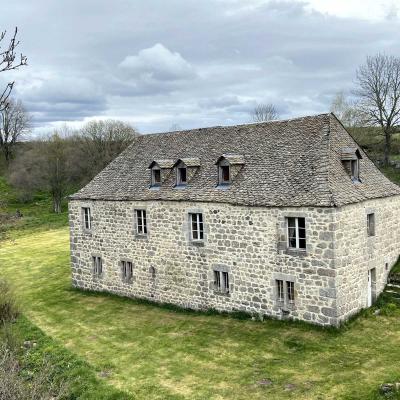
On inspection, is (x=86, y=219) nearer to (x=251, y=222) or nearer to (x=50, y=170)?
(x=251, y=222)

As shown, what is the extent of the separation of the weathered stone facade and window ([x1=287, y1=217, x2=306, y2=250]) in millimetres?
245

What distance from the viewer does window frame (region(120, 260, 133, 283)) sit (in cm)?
2455

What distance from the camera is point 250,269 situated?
19703mm

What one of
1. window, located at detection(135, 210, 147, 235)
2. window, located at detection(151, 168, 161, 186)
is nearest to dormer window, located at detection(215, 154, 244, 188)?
window, located at detection(151, 168, 161, 186)

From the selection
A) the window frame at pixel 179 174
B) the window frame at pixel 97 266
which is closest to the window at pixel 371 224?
the window frame at pixel 179 174

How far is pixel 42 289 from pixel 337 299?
1792 centimetres

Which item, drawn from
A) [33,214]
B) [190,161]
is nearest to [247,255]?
[190,161]

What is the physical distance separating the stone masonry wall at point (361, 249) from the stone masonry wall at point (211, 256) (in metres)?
0.57

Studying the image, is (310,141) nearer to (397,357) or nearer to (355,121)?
(397,357)

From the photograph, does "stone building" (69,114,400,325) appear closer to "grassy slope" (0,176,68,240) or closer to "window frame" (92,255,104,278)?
"window frame" (92,255,104,278)

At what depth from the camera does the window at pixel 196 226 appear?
2136 centimetres

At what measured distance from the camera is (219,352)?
17062mm

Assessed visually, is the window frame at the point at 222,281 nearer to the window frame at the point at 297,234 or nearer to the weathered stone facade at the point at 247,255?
the weathered stone facade at the point at 247,255

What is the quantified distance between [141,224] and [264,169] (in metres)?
7.39
